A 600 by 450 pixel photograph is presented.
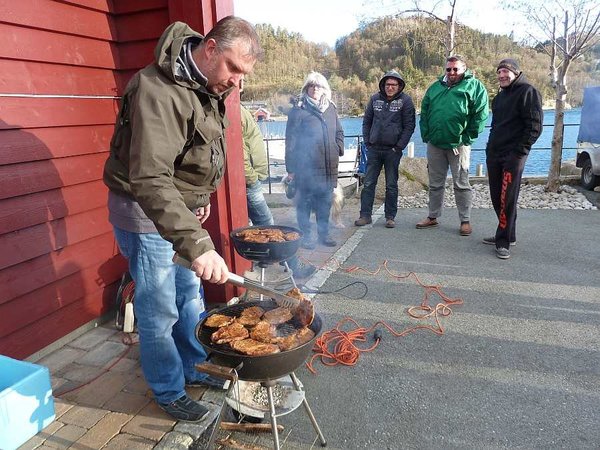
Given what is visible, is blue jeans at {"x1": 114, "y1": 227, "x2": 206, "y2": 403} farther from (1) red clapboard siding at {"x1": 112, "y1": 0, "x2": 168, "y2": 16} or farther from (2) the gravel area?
(2) the gravel area

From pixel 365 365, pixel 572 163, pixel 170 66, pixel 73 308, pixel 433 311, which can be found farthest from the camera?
pixel 572 163

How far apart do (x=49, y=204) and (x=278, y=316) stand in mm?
2052

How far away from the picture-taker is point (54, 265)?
10.5 feet

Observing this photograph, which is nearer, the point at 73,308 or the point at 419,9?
the point at 73,308

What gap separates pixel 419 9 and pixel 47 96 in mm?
12345

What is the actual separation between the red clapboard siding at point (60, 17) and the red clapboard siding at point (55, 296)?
6.16 ft

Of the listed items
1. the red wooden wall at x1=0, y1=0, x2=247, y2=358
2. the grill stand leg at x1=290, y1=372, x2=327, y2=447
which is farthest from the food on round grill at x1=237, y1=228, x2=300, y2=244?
the grill stand leg at x1=290, y1=372, x2=327, y2=447

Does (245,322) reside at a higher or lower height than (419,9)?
lower

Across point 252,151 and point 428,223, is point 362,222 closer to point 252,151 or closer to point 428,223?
point 428,223

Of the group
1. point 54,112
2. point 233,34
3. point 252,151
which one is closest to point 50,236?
point 54,112

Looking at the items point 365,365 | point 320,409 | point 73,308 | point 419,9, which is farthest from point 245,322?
point 419,9

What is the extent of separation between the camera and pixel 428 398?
2.64 m

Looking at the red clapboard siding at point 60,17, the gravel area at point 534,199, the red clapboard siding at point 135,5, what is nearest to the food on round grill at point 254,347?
the red clapboard siding at point 60,17

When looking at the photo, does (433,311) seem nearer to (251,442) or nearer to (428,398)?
(428,398)
